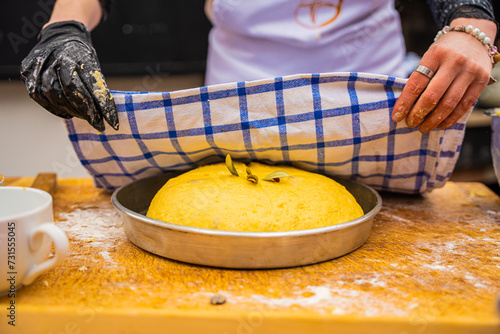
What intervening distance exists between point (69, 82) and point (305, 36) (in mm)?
682

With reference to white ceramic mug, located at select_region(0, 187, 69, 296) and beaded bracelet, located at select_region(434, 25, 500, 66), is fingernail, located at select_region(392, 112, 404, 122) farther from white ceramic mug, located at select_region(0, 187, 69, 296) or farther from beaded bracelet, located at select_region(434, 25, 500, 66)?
white ceramic mug, located at select_region(0, 187, 69, 296)

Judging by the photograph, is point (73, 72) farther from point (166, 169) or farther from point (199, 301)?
point (199, 301)

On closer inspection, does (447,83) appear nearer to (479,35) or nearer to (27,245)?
(479,35)

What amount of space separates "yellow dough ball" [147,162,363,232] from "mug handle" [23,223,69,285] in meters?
0.21

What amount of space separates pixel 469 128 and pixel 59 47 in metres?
2.73

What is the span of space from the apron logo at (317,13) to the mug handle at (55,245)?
0.91 meters

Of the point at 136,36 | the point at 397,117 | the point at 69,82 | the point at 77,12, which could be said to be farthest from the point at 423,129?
the point at 136,36

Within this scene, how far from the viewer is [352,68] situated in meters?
1.27

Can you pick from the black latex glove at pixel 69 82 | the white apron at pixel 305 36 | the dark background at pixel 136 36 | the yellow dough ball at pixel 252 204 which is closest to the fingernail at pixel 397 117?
the yellow dough ball at pixel 252 204

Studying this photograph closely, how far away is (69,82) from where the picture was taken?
0.82m

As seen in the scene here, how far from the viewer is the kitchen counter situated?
57 centimetres

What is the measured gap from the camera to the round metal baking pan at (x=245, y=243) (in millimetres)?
695

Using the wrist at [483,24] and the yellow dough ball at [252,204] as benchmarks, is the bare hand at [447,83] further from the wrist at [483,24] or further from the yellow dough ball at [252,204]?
the yellow dough ball at [252,204]

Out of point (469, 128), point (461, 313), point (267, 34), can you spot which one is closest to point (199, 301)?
point (461, 313)
